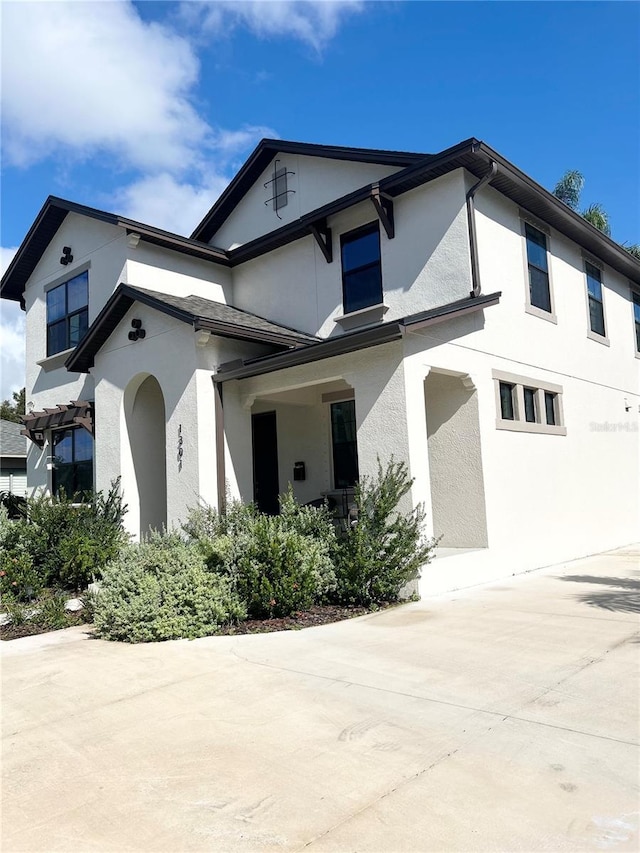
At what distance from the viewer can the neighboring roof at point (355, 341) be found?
9211 mm

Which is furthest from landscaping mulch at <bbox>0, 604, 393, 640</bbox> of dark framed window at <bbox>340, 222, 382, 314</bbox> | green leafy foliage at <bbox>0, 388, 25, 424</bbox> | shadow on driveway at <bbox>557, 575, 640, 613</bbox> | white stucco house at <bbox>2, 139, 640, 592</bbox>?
green leafy foliage at <bbox>0, 388, 25, 424</bbox>

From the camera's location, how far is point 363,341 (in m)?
9.42

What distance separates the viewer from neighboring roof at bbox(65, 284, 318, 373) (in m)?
11.2

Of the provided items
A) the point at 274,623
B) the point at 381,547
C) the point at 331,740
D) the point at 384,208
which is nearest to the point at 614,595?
the point at 381,547

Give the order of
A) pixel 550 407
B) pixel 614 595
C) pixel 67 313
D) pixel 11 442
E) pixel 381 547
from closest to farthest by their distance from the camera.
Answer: pixel 381 547 → pixel 614 595 → pixel 550 407 → pixel 67 313 → pixel 11 442

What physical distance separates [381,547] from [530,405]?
5422 mm

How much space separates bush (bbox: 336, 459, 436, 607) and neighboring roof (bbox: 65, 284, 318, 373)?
3.80 m

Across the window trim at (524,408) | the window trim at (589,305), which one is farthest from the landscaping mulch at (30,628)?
the window trim at (589,305)

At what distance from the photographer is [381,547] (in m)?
8.80

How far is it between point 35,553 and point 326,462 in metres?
5.62

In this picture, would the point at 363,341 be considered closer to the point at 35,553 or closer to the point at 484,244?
the point at 484,244

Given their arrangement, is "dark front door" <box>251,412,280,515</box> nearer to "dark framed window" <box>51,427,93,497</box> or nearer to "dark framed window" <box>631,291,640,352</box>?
"dark framed window" <box>51,427,93,497</box>

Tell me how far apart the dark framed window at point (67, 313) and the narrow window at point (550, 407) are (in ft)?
34.8

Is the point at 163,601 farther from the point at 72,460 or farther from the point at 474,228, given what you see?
the point at 72,460
